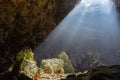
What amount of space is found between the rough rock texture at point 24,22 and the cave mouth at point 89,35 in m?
38.0

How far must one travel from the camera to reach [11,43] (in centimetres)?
1709

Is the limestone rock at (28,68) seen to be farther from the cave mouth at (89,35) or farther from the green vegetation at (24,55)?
the cave mouth at (89,35)

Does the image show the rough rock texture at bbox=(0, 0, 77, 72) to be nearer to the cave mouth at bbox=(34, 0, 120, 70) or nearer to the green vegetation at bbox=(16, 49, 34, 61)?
the green vegetation at bbox=(16, 49, 34, 61)

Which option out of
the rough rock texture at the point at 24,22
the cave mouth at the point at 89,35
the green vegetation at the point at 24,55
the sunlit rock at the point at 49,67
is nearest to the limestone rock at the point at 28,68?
the green vegetation at the point at 24,55

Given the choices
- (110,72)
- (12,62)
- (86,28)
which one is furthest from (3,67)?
(86,28)

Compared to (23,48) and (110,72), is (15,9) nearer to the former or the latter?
(23,48)

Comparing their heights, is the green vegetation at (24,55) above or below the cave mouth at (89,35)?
below

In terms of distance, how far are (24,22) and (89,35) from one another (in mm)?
59037

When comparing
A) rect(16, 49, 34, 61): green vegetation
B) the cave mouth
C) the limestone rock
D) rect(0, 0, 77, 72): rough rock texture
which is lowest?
the limestone rock

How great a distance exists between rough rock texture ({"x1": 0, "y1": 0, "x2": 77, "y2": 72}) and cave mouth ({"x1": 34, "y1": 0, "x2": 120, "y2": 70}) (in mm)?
37973

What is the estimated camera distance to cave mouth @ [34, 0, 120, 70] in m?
62.2

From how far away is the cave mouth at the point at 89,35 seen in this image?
6217cm

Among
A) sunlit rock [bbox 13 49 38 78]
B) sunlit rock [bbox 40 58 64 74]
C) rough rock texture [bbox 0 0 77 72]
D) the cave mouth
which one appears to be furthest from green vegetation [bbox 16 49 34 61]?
the cave mouth

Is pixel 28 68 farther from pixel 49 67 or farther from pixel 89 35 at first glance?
pixel 89 35
